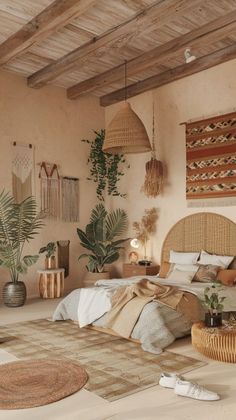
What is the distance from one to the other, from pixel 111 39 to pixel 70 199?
2969mm

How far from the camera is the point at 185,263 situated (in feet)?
19.2

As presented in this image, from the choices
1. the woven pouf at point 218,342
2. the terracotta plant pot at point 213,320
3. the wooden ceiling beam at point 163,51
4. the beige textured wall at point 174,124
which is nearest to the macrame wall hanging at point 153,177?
the beige textured wall at point 174,124

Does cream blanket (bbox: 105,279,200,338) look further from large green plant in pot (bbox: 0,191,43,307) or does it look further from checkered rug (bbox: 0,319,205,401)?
large green plant in pot (bbox: 0,191,43,307)

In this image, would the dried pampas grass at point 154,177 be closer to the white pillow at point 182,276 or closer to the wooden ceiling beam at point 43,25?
the white pillow at point 182,276

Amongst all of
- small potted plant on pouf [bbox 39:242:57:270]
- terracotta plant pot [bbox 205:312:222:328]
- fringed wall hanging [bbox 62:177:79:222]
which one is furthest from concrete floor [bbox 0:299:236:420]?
fringed wall hanging [bbox 62:177:79:222]

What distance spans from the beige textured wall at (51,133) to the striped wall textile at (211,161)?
2032 millimetres

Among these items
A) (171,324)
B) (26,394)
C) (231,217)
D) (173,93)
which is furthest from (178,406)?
(173,93)

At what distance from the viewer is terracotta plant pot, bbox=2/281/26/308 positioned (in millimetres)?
5934

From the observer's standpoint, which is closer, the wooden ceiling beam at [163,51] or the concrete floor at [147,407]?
the concrete floor at [147,407]

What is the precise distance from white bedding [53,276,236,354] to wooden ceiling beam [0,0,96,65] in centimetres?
300

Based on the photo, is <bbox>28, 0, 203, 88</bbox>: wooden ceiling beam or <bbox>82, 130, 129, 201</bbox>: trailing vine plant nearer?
<bbox>28, 0, 203, 88</bbox>: wooden ceiling beam

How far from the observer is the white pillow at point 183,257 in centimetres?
585

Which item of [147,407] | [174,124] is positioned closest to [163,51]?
[174,124]

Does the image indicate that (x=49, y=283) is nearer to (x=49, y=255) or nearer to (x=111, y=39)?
(x=49, y=255)
